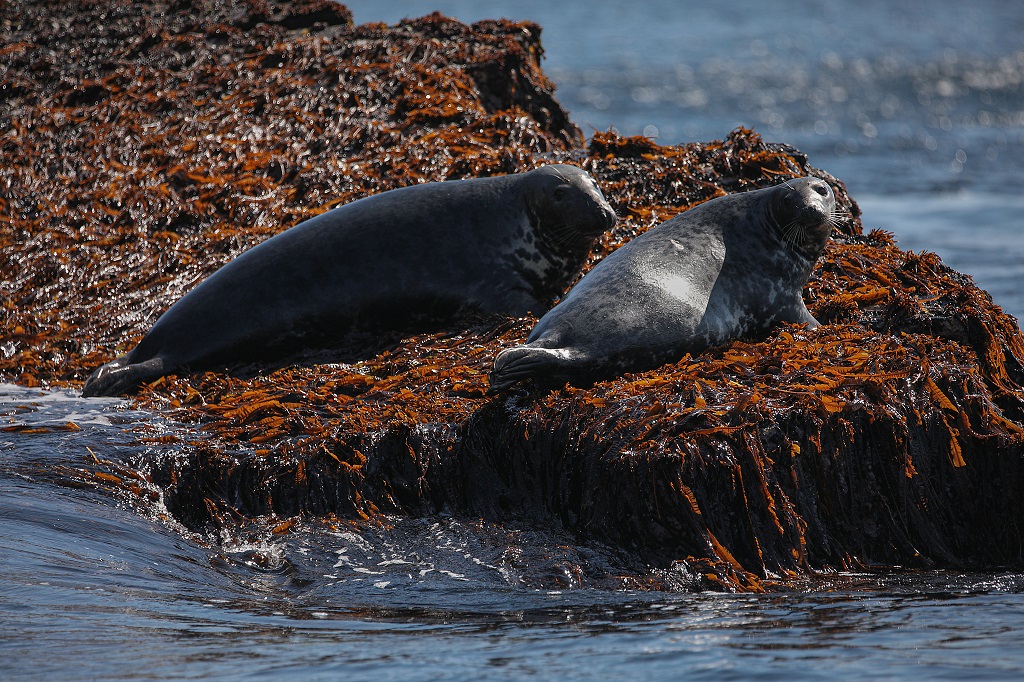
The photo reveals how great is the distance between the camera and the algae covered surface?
387 cm

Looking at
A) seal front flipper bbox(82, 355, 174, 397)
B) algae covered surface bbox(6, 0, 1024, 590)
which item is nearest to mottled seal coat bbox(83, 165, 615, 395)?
seal front flipper bbox(82, 355, 174, 397)

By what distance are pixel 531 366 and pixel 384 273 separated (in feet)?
4.26

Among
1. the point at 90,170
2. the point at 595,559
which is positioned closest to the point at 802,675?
the point at 595,559

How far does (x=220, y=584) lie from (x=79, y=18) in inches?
314

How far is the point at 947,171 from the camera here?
54.0 feet

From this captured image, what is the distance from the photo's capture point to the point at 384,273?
17.4 ft

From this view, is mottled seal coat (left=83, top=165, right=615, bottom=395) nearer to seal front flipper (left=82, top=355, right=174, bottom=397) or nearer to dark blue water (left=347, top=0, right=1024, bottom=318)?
seal front flipper (left=82, top=355, right=174, bottom=397)

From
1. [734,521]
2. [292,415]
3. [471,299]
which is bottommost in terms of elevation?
[734,521]

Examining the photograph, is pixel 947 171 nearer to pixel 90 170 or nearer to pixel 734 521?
pixel 90 170

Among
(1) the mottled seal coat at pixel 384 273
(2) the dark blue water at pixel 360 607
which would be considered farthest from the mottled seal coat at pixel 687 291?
(2) the dark blue water at pixel 360 607

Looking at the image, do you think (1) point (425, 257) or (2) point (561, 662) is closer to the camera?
(2) point (561, 662)

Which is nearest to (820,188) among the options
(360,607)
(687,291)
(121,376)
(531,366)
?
(687,291)

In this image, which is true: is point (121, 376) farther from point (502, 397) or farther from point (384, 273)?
point (502, 397)

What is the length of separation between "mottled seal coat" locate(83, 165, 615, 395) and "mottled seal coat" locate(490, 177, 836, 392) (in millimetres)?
548
